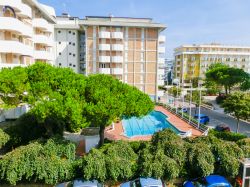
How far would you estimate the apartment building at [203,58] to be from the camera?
3339 inches

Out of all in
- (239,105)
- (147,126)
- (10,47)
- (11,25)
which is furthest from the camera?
(147,126)

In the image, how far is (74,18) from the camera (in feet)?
181

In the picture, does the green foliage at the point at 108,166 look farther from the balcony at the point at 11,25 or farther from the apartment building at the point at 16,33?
the balcony at the point at 11,25

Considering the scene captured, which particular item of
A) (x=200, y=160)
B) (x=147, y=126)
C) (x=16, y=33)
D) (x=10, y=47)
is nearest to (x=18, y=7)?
(x=16, y=33)

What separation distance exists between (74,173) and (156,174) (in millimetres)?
4630

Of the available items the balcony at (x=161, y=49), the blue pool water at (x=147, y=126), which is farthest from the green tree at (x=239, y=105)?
the balcony at (x=161, y=49)

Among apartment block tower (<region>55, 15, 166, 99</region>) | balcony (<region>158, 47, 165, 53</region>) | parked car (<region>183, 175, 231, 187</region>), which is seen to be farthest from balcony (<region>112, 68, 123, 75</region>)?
parked car (<region>183, 175, 231, 187</region>)

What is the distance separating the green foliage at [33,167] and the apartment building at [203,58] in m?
76.3

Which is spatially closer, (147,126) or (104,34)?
(147,126)

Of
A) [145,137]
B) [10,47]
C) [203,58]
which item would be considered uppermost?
[203,58]

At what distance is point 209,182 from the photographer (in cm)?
1171

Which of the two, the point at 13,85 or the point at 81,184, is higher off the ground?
the point at 13,85

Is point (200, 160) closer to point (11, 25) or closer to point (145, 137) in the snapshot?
point (145, 137)

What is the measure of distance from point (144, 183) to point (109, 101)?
5.41 meters
